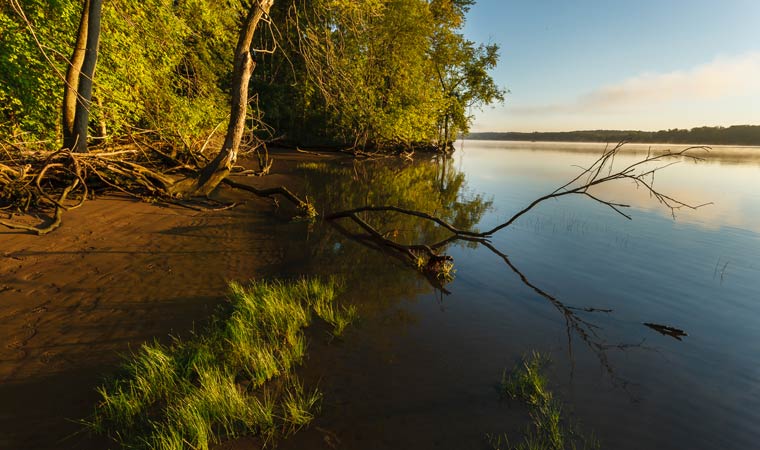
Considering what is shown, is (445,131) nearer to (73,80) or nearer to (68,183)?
(73,80)

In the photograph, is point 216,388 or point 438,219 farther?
point 438,219

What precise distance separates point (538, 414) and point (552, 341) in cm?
203

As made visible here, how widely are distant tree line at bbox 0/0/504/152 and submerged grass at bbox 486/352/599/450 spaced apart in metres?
5.64

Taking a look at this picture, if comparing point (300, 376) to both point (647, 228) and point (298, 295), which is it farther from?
point (647, 228)

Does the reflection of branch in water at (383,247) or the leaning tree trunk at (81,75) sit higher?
the leaning tree trunk at (81,75)

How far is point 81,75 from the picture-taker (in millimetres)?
9367

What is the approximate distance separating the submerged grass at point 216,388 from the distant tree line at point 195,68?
3282mm

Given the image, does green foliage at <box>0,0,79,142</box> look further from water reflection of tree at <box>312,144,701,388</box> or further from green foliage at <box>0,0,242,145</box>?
water reflection of tree at <box>312,144,701,388</box>

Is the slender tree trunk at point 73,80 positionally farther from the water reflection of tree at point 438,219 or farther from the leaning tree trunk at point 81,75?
→ the water reflection of tree at point 438,219

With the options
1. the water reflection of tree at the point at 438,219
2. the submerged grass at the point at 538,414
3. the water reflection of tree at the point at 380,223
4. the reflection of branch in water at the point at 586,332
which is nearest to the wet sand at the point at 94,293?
the water reflection of tree at the point at 380,223

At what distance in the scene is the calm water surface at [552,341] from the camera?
12.1ft

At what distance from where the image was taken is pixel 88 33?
358 inches

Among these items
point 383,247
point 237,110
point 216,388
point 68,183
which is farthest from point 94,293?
point 237,110

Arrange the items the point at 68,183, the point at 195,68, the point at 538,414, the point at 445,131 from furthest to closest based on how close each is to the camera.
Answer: the point at 445,131
the point at 195,68
the point at 68,183
the point at 538,414
